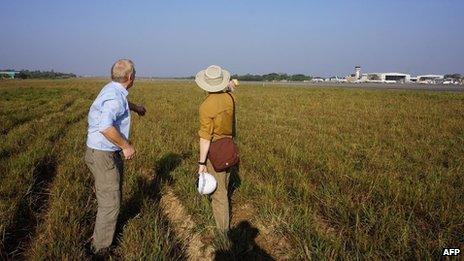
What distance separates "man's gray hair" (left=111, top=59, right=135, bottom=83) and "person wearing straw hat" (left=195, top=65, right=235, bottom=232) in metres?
0.73

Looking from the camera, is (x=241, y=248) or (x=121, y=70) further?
(x=241, y=248)

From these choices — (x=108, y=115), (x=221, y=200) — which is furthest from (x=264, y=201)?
(x=108, y=115)

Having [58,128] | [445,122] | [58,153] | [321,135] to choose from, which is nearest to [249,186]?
[58,153]

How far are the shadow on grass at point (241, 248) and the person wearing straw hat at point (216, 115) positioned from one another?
0.21 m

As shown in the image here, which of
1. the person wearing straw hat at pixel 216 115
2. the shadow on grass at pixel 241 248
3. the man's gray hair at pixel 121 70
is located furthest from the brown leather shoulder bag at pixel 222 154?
the man's gray hair at pixel 121 70

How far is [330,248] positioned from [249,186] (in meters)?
2.07

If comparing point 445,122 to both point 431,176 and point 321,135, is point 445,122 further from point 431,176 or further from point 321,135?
point 431,176

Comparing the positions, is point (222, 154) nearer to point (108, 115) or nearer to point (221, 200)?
point (221, 200)

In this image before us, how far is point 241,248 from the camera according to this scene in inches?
162

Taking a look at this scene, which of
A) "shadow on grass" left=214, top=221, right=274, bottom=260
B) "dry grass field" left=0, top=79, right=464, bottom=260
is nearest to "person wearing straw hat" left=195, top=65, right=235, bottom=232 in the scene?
"shadow on grass" left=214, top=221, right=274, bottom=260

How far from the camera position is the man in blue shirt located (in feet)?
11.8

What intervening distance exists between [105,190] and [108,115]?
769 millimetres

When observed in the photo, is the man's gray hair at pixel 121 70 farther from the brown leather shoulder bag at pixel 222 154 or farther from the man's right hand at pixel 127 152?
the brown leather shoulder bag at pixel 222 154

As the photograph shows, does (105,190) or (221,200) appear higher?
(105,190)
